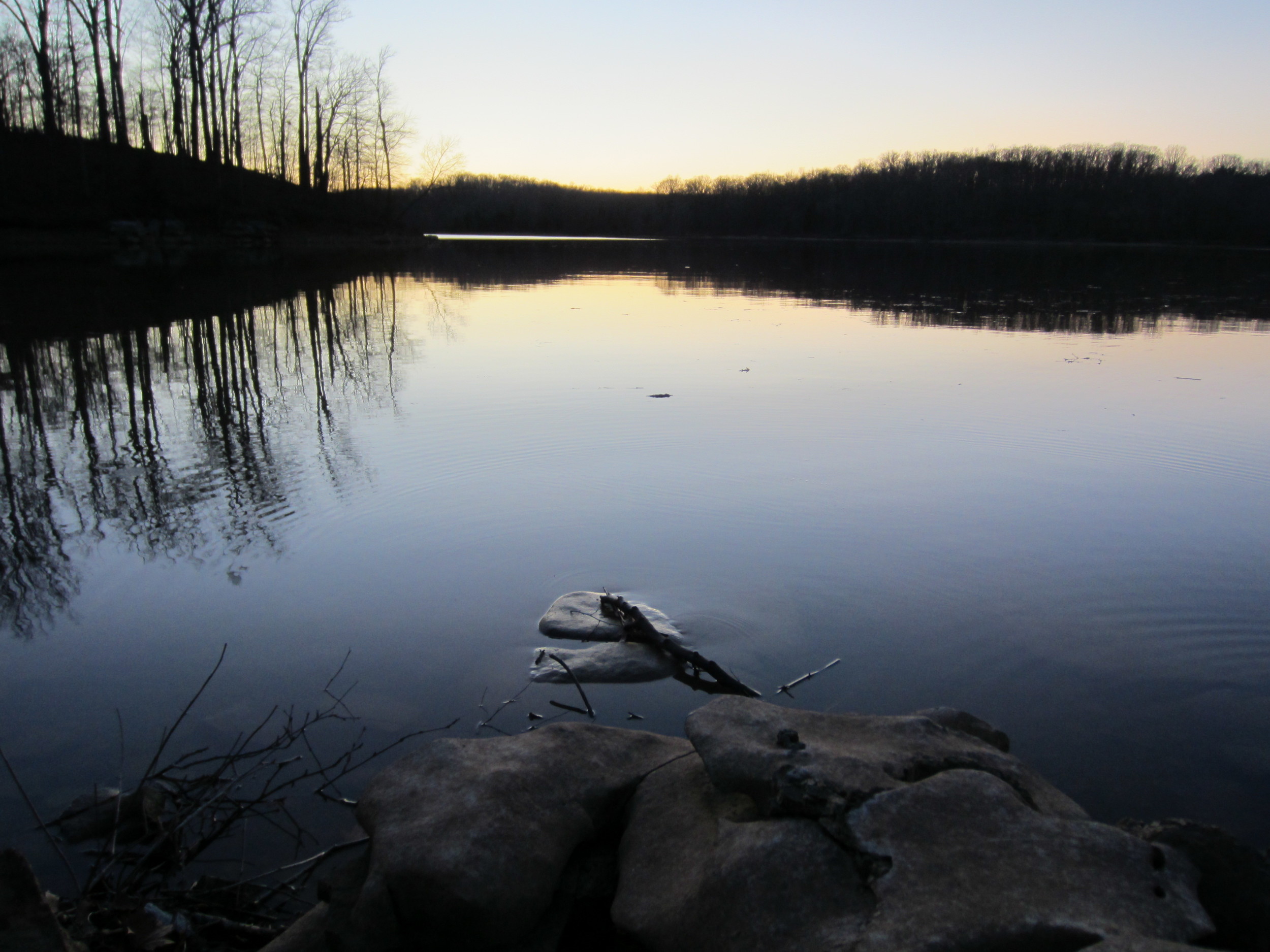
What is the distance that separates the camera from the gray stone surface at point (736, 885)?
8.31 feet

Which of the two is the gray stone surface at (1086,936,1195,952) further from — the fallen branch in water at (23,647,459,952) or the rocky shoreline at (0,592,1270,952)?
the fallen branch in water at (23,647,459,952)

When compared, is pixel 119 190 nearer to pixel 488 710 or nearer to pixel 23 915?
pixel 488 710

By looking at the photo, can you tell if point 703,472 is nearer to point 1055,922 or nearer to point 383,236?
point 1055,922

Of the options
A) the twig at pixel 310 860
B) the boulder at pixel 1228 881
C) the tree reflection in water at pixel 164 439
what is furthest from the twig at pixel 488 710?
the boulder at pixel 1228 881

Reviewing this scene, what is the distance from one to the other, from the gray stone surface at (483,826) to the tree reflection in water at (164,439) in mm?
3286

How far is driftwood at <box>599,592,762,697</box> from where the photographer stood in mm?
4500

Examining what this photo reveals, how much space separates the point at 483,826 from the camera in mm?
2957

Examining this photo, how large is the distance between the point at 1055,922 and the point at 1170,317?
23.3 m

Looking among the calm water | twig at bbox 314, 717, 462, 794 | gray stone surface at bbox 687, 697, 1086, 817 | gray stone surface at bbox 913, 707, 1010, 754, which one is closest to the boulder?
gray stone surface at bbox 687, 697, 1086, 817

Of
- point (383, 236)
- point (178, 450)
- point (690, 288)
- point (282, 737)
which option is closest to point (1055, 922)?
point (282, 737)

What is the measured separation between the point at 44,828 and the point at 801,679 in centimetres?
341

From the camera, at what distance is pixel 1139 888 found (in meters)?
2.50

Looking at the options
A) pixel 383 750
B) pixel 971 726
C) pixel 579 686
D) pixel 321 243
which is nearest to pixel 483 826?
pixel 383 750

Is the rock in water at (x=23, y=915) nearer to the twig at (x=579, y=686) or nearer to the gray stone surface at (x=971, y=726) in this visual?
the twig at (x=579, y=686)
